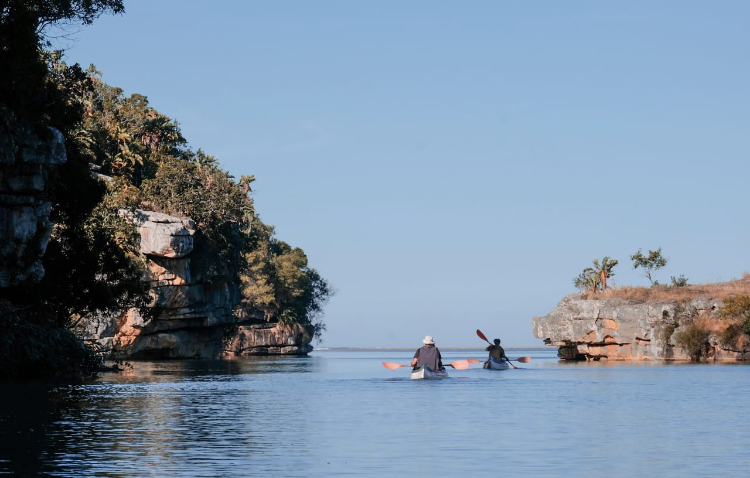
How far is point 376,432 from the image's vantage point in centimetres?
2119

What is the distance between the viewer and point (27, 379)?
1625 inches

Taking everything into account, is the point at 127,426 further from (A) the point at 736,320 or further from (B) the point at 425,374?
(A) the point at 736,320

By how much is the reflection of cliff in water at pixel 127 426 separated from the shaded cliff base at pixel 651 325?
5216 cm

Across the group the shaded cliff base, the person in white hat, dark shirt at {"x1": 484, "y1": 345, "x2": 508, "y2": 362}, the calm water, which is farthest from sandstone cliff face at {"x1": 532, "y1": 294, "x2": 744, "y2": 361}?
the calm water

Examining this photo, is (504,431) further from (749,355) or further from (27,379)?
(749,355)

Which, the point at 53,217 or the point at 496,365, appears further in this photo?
the point at 496,365

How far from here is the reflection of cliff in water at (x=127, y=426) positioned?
15.5m

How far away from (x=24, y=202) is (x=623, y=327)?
2329 inches

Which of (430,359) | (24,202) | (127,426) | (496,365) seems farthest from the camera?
(496,365)

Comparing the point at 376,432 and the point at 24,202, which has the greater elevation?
the point at 24,202

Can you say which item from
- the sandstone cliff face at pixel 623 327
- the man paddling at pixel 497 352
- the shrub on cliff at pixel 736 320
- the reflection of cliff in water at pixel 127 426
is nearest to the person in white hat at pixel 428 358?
the reflection of cliff in water at pixel 127 426

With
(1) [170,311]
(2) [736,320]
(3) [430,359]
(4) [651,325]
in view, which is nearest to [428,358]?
(3) [430,359]

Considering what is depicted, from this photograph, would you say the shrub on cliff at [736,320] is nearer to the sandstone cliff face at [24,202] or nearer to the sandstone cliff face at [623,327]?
the sandstone cliff face at [623,327]

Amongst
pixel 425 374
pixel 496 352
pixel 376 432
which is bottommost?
pixel 376 432
